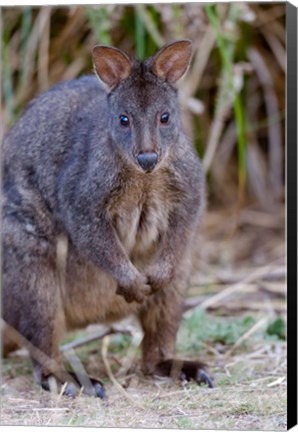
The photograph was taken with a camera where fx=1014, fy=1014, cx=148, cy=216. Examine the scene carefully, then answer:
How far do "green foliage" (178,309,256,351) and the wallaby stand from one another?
525mm

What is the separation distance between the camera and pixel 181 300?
509 cm

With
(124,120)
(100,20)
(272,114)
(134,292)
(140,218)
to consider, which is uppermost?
(100,20)

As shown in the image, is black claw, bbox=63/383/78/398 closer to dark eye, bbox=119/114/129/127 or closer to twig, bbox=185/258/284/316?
dark eye, bbox=119/114/129/127

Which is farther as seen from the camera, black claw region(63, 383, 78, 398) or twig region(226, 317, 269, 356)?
twig region(226, 317, 269, 356)

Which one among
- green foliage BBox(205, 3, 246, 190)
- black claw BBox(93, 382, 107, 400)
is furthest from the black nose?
green foliage BBox(205, 3, 246, 190)

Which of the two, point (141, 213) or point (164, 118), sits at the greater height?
point (164, 118)

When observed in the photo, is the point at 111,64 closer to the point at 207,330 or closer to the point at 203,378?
the point at 203,378

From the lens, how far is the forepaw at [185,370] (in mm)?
4887

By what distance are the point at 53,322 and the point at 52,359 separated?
19 centimetres

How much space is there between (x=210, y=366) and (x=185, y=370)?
0.21 m

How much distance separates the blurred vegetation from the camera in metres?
6.62

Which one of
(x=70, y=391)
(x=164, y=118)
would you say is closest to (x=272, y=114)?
(x=164, y=118)

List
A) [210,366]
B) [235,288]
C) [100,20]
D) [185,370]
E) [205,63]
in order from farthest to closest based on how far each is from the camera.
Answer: [205,63] → [235,288] → [100,20] → [210,366] → [185,370]

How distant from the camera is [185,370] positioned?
16.4 ft
